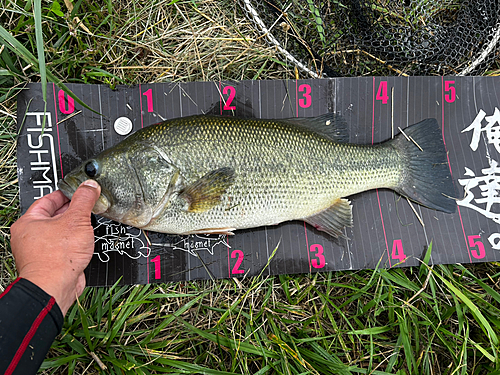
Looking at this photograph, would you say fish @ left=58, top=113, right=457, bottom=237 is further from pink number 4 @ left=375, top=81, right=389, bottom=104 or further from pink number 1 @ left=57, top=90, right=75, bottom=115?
pink number 1 @ left=57, top=90, right=75, bottom=115

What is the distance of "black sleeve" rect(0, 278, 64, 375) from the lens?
171 cm

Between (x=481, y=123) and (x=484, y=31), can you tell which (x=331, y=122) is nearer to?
(x=481, y=123)

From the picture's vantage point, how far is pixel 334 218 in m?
2.59

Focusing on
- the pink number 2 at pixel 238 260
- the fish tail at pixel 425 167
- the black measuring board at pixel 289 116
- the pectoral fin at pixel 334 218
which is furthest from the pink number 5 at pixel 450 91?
the pink number 2 at pixel 238 260

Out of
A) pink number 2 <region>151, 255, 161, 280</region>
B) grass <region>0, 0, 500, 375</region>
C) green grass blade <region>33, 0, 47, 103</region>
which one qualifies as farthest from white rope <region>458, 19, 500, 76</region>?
green grass blade <region>33, 0, 47, 103</region>

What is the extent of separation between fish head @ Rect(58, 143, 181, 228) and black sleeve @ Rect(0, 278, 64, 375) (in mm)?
625

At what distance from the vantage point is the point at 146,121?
105 inches

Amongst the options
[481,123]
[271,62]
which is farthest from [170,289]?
[481,123]

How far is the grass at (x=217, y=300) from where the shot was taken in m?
2.37

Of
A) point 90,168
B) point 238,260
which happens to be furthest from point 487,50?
point 90,168

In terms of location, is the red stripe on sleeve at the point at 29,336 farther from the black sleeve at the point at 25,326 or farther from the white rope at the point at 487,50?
the white rope at the point at 487,50

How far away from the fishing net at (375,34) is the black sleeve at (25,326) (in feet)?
8.59

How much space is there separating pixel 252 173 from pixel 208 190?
0.36 m

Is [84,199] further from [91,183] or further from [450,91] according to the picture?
[450,91]
